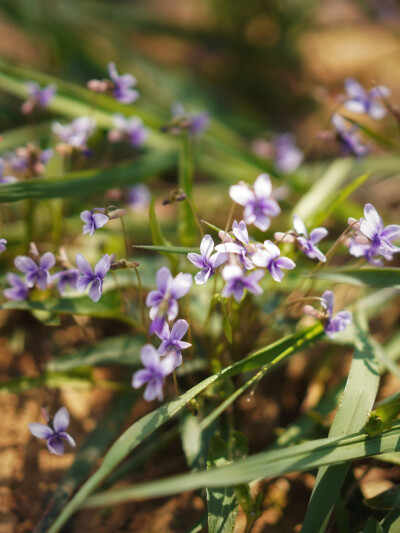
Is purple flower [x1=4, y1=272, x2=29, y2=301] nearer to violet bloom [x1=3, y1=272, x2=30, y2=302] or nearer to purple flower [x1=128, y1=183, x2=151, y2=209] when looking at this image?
violet bloom [x1=3, y1=272, x2=30, y2=302]

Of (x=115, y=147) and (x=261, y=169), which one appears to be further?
(x=115, y=147)

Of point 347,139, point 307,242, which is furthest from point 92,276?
point 347,139

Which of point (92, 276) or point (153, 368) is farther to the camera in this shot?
point (92, 276)

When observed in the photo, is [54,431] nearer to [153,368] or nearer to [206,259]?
[153,368]

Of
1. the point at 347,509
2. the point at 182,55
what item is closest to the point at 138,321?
the point at 347,509

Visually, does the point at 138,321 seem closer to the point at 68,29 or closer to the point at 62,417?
the point at 62,417

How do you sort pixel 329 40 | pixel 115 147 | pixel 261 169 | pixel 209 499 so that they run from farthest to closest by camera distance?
pixel 329 40 < pixel 115 147 < pixel 261 169 < pixel 209 499
